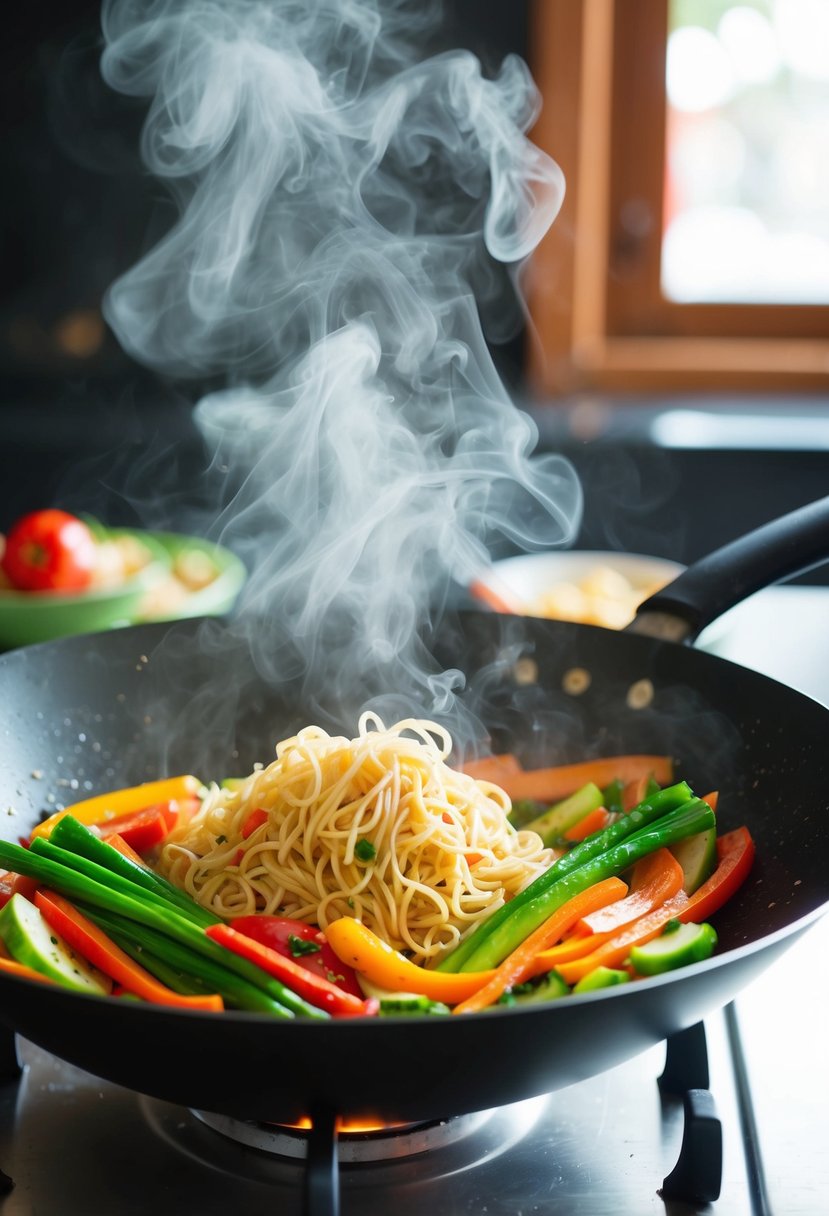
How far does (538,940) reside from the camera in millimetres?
1340

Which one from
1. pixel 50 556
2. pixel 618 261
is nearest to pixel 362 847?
pixel 50 556

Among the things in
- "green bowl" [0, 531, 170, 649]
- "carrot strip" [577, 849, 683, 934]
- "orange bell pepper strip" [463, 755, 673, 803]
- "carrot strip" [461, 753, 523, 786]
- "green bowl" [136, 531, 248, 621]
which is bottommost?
"carrot strip" [577, 849, 683, 934]

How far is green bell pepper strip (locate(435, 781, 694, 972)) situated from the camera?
1375 mm

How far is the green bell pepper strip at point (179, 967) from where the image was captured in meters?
1.17

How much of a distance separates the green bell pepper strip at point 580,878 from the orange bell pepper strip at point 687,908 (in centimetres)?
5

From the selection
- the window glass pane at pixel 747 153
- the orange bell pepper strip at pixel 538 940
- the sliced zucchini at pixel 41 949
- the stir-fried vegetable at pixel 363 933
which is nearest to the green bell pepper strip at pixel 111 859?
the stir-fried vegetable at pixel 363 933

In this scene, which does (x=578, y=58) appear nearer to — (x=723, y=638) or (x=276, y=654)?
(x=723, y=638)

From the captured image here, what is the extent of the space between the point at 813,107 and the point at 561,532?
179cm

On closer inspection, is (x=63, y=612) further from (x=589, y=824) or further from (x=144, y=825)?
(x=589, y=824)

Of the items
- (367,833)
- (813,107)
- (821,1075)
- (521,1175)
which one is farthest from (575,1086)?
(813,107)

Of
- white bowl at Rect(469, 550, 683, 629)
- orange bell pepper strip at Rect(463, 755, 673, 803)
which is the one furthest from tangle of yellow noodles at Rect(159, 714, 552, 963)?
white bowl at Rect(469, 550, 683, 629)

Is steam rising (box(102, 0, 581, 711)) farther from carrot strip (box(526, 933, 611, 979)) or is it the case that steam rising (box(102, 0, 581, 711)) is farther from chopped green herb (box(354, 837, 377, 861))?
carrot strip (box(526, 933, 611, 979))

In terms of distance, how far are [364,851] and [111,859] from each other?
0.32 metres

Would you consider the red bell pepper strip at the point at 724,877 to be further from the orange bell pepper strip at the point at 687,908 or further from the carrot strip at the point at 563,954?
the carrot strip at the point at 563,954
